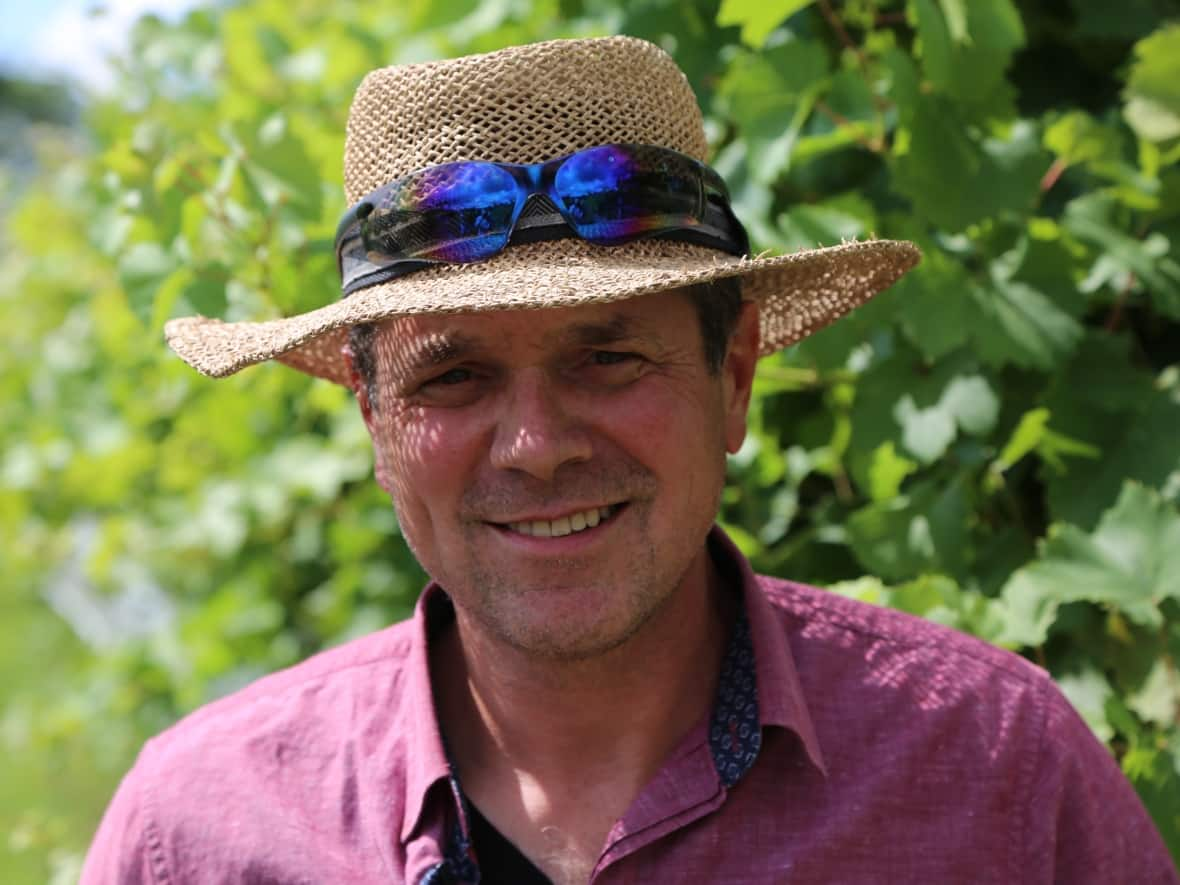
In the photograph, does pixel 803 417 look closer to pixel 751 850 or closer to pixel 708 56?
pixel 708 56

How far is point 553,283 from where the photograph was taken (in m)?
1.69

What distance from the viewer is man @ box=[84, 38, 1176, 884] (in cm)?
181

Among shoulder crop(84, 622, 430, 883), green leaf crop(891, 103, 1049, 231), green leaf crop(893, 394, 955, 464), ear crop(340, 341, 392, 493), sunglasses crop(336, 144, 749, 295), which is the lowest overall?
shoulder crop(84, 622, 430, 883)

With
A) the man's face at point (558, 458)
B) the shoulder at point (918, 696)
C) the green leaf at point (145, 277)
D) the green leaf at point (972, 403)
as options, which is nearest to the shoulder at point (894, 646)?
the shoulder at point (918, 696)

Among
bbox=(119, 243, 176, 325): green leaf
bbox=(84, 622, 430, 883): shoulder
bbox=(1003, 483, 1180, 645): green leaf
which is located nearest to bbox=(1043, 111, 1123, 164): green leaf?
bbox=(1003, 483, 1180, 645): green leaf

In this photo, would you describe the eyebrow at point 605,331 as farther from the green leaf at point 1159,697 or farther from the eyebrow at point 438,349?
the green leaf at point 1159,697

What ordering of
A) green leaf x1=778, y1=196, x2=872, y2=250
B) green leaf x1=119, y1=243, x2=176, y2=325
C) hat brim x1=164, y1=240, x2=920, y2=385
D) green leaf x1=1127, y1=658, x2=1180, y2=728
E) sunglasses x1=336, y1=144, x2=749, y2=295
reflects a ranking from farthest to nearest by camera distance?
green leaf x1=119, y1=243, x2=176, y2=325, green leaf x1=778, y1=196, x2=872, y2=250, green leaf x1=1127, y1=658, x2=1180, y2=728, sunglasses x1=336, y1=144, x2=749, y2=295, hat brim x1=164, y1=240, x2=920, y2=385

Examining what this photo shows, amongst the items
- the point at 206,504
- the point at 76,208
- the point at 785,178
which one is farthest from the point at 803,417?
the point at 76,208

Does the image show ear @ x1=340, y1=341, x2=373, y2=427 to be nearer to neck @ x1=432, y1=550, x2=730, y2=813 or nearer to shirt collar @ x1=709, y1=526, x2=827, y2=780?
neck @ x1=432, y1=550, x2=730, y2=813

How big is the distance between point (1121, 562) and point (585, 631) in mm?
851

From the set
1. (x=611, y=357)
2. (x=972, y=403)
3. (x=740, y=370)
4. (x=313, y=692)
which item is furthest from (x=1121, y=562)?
(x=313, y=692)

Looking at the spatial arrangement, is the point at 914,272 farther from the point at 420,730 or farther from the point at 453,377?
the point at 420,730

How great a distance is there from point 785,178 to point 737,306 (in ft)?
Answer: 2.57

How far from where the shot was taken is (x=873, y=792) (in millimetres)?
1874
